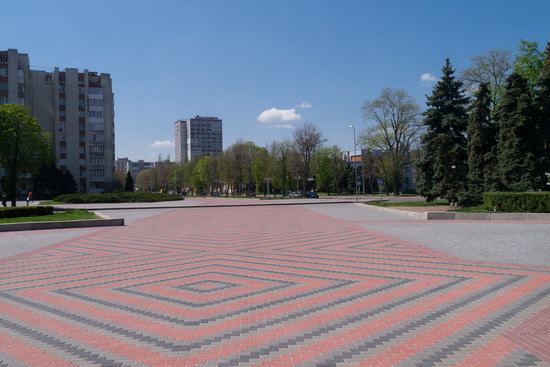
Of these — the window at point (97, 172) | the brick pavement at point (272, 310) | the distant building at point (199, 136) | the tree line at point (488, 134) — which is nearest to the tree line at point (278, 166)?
the window at point (97, 172)

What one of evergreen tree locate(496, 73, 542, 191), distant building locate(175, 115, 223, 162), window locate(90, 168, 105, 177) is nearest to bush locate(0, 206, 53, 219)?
evergreen tree locate(496, 73, 542, 191)

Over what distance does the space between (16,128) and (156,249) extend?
3115 centimetres

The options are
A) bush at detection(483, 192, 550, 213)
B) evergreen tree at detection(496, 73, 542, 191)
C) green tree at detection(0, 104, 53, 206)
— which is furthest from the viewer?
green tree at detection(0, 104, 53, 206)

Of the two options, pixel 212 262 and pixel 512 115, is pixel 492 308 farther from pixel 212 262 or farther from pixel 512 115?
pixel 512 115

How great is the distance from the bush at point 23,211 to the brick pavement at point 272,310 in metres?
12.4

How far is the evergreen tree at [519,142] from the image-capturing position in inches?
975

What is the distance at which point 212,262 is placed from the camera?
33.2 ft

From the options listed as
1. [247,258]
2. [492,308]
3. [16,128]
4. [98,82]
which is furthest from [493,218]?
[98,82]

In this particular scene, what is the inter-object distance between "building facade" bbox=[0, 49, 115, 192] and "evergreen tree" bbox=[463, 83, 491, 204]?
6764 centimetres

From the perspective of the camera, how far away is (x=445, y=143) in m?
31.2

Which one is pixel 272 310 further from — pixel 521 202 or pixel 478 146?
pixel 478 146

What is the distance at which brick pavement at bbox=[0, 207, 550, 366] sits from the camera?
4691 mm

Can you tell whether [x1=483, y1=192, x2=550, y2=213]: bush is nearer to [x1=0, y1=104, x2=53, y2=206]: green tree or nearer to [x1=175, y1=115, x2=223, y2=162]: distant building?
[x1=0, y1=104, x2=53, y2=206]: green tree

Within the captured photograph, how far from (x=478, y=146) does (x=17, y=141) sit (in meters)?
34.6
